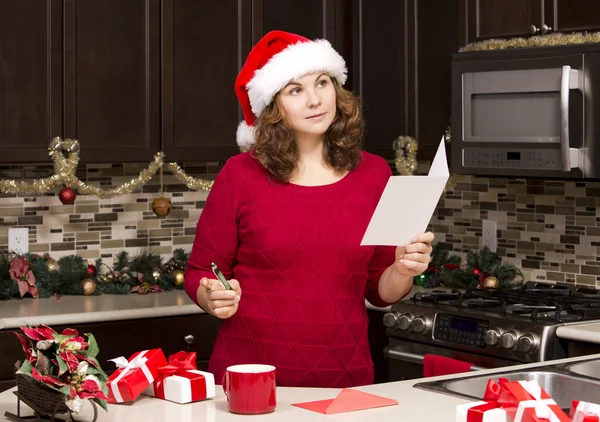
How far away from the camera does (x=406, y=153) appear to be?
4.26 metres

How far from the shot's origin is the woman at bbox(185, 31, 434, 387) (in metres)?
2.60

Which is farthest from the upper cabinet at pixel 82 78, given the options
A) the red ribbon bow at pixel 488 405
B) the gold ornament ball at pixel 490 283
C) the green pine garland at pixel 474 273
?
the red ribbon bow at pixel 488 405

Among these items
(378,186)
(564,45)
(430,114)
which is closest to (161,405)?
(378,186)

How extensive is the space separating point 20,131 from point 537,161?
1849 millimetres

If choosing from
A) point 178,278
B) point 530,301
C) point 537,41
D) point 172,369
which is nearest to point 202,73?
point 178,278

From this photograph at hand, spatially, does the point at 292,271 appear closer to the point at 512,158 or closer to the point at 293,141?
the point at 293,141

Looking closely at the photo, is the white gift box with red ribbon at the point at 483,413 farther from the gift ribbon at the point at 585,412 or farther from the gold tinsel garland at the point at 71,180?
the gold tinsel garland at the point at 71,180

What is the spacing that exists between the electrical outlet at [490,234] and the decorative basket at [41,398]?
2761mm

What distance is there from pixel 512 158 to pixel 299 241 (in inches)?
53.1

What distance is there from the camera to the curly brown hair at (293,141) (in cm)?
266

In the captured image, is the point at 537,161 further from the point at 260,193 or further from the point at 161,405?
the point at 161,405

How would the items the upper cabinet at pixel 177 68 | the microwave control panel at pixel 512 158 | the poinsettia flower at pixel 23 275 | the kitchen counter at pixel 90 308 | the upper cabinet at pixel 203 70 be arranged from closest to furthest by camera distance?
the kitchen counter at pixel 90 308 < the microwave control panel at pixel 512 158 < the upper cabinet at pixel 177 68 < the poinsettia flower at pixel 23 275 < the upper cabinet at pixel 203 70

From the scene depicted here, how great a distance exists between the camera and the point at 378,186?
2.74m

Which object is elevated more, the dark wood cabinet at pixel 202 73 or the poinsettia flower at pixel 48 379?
the dark wood cabinet at pixel 202 73
